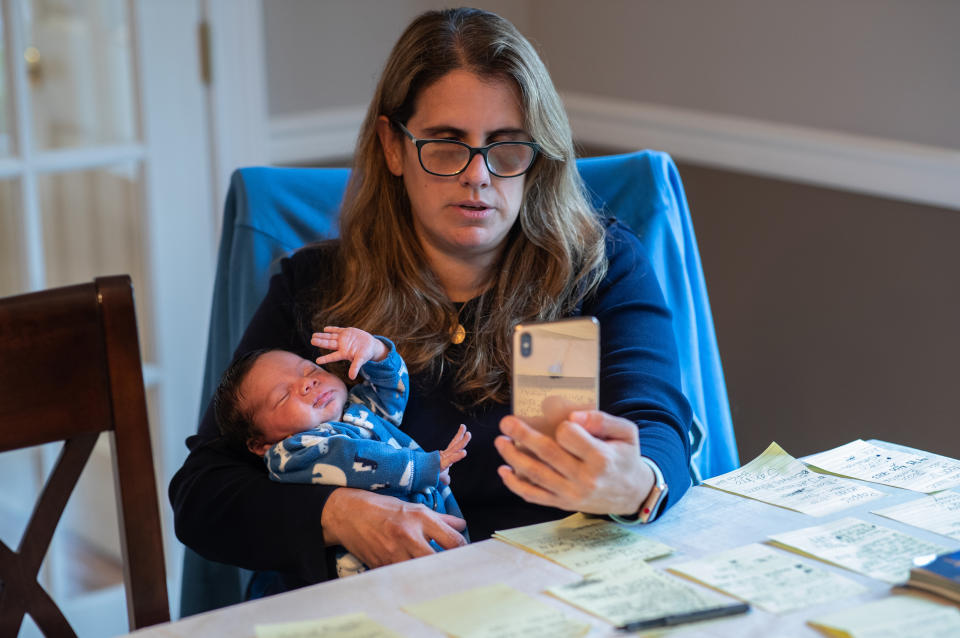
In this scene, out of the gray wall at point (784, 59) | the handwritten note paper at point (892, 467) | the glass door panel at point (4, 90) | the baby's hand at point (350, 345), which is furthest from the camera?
the glass door panel at point (4, 90)

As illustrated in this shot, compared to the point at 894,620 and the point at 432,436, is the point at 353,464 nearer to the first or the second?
the point at 432,436

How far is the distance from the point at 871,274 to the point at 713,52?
648mm

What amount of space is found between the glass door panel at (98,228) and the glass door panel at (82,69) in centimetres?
11

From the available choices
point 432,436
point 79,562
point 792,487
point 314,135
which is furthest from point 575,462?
point 79,562

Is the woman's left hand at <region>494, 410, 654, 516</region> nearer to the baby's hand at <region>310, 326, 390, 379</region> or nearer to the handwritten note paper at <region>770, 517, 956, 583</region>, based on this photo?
the handwritten note paper at <region>770, 517, 956, 583</region>

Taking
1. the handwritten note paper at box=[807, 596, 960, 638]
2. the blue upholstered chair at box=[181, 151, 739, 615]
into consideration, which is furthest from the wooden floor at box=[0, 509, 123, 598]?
the handwritten note paper at box=[807, 596, 960, 638]

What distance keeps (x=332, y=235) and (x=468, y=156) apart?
41 centimetres

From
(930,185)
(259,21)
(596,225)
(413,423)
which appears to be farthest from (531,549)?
(259,21)

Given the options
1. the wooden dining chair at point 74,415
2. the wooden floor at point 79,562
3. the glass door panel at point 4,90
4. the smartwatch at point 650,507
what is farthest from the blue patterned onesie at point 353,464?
the wooden floor at point 79,562

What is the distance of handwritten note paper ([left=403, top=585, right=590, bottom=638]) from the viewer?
0.94 meters

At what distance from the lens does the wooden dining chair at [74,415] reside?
3.92 ft

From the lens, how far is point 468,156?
151cm

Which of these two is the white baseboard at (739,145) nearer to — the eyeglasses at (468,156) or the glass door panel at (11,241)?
the glass door panel at (11,241)

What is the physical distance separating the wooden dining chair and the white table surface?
0.98ft
